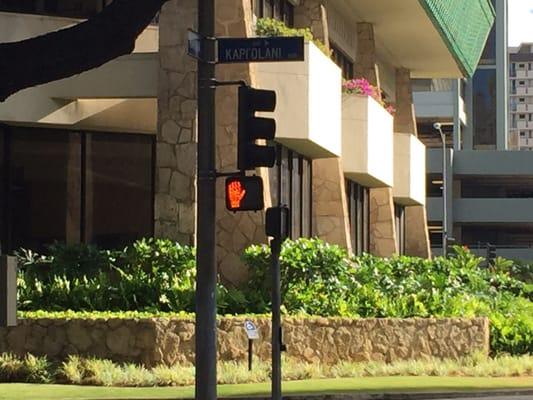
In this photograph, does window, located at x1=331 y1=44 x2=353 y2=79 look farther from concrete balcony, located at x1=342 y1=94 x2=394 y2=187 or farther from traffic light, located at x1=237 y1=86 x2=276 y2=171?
traffic light, located at x1=237 y1=86 x2=276 y2=171

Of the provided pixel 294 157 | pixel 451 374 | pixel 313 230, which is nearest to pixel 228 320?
pixel 451 374

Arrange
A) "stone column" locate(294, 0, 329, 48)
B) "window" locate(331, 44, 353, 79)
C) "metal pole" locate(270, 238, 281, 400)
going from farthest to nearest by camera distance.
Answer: "window" locate(331, 44, 353, 79) → "stone column" locate(294, 0, 329, 48) → "metal pole" locate(270, 238, 281, 400)

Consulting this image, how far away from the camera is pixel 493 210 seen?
83.2 meters

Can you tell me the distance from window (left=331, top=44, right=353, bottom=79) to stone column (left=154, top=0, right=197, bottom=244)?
11749 millimetres

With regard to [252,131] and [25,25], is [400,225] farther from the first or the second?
[252,131]

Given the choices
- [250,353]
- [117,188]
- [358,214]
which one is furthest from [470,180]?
[250,353]

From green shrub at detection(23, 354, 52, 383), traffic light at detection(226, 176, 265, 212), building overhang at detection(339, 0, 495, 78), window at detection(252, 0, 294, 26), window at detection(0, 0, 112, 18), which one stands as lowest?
green shrub at detection(23, 354, 52, 383)

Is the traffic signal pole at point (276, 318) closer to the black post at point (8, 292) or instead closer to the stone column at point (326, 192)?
the black post at point (8, 292)

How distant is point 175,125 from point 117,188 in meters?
2.80

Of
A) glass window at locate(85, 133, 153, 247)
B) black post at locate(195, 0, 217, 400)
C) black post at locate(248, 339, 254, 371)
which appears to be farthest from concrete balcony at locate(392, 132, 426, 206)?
black post at locate(195, 0, 217, 400)

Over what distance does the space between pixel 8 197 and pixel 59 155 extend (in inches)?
55.6

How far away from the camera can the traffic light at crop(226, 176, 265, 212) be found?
1306 cm

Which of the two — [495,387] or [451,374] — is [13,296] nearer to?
[495,387]

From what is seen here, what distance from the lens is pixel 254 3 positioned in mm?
26359
